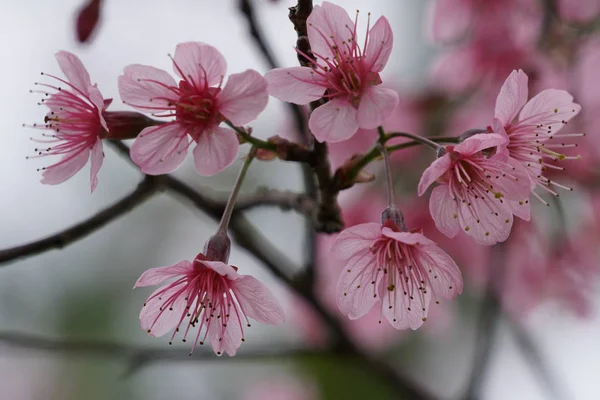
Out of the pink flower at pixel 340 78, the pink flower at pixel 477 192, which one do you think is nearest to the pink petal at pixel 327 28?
the pink flower at pixel 340 78

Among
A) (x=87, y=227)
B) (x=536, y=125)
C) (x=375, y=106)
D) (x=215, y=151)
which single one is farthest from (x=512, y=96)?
(x=87, y=227)

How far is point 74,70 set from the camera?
37.6 inches

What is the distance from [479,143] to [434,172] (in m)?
0.07

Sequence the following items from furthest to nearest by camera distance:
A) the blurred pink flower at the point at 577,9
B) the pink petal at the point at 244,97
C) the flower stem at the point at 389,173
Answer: the blurred pink flower at the point at 577,9
the flower stem at the point at 389,173
the pink petal at the point at 244,97

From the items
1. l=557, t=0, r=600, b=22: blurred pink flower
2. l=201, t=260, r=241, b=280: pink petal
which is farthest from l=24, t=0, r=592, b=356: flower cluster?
l=557, t=0, r=600, b=22: blurred pink flower

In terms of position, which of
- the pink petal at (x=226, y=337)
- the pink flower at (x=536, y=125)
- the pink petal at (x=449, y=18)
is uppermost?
the pink petal at (x=449, y=18)

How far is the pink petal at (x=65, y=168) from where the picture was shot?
983 mm

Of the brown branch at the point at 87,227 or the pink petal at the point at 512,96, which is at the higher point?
the pink petal at the point at 512,96

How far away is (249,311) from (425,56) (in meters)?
2.66

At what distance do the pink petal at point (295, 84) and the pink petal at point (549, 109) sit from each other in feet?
1.06

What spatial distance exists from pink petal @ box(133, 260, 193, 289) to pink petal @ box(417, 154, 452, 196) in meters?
0.34

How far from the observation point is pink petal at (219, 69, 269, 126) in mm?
854

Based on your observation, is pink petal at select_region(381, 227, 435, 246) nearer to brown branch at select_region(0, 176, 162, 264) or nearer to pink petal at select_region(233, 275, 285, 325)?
pink petal at select_region(233, 275, 285, 325)

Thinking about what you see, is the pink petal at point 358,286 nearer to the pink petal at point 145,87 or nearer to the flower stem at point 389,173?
the flower stem at point 389,173
